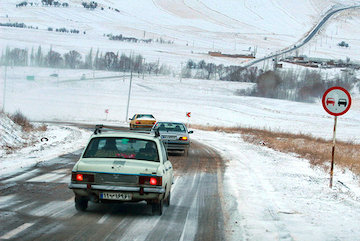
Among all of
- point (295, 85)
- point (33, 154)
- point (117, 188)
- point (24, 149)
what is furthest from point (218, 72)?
point (117, 188)

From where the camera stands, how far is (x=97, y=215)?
878cm

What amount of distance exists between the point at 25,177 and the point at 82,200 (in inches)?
194

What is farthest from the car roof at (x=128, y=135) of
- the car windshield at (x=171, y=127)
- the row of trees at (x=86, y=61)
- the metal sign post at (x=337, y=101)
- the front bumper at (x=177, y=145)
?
the row of trees at (x=86, y=61)

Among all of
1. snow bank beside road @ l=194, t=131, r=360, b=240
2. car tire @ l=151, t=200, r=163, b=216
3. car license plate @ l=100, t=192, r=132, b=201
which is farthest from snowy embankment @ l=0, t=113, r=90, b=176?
snow bank beside road @ l=194, t=131, r=360, b=240

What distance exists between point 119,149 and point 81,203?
1.22 metres

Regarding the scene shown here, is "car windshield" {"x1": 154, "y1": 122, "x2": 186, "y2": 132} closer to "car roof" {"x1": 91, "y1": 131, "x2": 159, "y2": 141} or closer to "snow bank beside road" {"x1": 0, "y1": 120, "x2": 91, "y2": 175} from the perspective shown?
"snow bank beside road" {"x1": 0, "y1": 120, "x2": 91, "y2": 175}

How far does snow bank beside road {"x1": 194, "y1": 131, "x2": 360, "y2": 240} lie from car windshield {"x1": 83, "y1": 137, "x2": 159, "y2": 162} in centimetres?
189

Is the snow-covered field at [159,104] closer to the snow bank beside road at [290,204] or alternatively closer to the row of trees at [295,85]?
the row of trees at [295,85]

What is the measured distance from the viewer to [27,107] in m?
80.9

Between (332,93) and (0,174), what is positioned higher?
(332,93)

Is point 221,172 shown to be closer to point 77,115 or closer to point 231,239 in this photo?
point 231,239

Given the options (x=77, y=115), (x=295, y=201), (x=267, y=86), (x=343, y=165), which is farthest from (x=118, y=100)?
(x=295, y=201)

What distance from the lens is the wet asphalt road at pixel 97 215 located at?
7336 millimetres

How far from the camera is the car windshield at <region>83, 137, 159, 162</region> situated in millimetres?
9273
